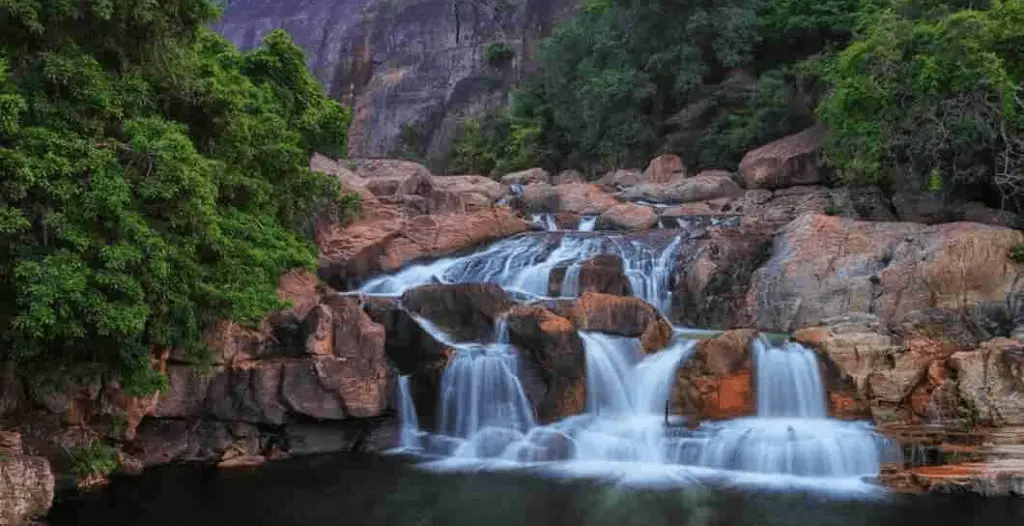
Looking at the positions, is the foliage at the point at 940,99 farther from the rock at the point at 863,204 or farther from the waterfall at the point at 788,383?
the waterfall at the point at 788,383

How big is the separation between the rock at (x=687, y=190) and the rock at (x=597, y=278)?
7.65m

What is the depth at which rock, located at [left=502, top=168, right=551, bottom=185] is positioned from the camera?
32.1m

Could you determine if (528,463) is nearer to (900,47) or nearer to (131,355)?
(131,355)

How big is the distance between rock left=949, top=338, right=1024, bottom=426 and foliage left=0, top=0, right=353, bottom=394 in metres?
11.0

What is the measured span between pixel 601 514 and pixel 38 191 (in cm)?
808

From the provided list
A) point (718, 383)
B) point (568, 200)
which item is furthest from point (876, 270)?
point (568, 200)

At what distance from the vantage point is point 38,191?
31.2 feet

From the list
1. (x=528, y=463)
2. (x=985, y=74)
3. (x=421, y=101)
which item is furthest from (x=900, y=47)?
(x=421, y=101)

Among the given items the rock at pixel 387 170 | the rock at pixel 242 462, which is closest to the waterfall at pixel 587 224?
the rock at pixel 387 170

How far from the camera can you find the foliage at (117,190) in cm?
948

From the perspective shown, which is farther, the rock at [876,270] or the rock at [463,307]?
the rock at [876,270]

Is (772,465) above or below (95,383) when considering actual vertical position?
below

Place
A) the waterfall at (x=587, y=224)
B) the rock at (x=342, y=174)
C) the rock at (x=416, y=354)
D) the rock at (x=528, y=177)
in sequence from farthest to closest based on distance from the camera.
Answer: the rock at (x=528, y=177) → the waterfall at (x=587, y=224) → the rock at (x=342, y=174) → the rock at (x=416, y=354)

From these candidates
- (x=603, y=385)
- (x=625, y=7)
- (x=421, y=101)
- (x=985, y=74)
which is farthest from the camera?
(x=421, y=101)
